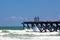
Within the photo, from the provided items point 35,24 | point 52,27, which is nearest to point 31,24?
point 35,24

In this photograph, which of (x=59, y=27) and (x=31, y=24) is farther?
(x=31, y=24)

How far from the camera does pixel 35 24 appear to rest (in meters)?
68.4

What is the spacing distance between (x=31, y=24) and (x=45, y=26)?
4.30 meters

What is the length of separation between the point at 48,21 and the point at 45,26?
149cm

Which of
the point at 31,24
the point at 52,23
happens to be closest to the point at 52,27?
the point at 52,23

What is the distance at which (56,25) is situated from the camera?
65375 mm

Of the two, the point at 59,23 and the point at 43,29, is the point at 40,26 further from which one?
the point at 59,23

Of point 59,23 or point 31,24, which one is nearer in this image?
point 59,23

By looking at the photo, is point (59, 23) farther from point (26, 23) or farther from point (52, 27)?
point (26, 23)

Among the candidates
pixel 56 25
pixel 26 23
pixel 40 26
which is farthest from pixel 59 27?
pixel 26 23

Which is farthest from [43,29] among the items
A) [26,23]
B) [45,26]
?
[26,23]

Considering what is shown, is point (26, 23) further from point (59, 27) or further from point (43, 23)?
point (59, 27)

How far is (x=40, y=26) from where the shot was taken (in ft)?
224

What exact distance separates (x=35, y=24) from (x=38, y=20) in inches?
59.4
